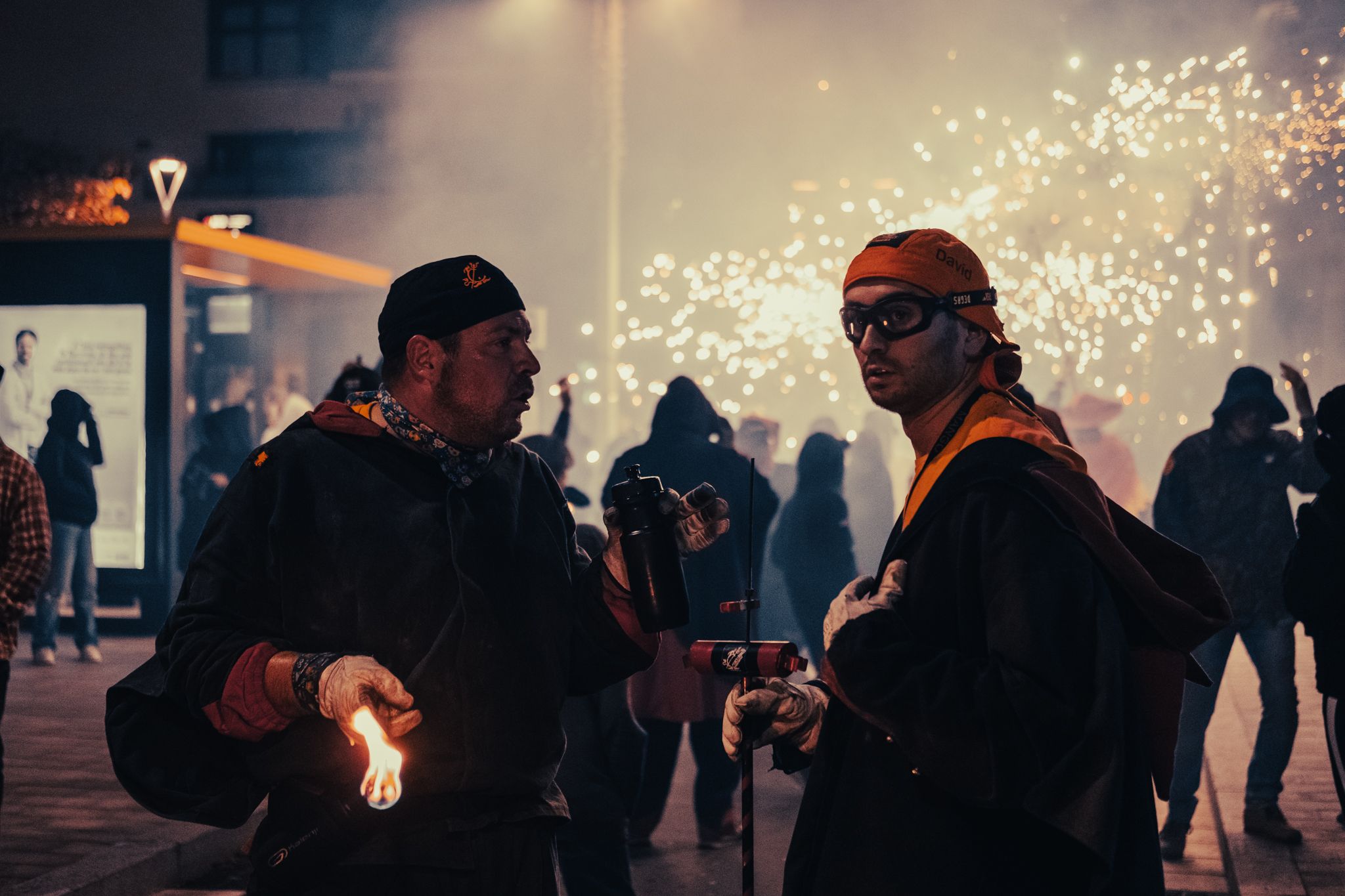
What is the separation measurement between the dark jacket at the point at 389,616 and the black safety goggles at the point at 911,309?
82cm

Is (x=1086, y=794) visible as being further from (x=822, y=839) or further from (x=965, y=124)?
(x=965, y=124)

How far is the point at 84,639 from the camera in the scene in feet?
37.3

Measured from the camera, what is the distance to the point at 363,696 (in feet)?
8.06

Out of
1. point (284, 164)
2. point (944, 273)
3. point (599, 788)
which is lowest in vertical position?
point (599, 788)

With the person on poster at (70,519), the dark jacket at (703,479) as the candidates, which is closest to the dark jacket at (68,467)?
the person on poster at (70,519)

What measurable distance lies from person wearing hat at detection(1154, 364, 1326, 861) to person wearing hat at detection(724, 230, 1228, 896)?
14.4ft

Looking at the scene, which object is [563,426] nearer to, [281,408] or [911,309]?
[911,309]

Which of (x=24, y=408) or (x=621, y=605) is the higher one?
(x=24, y=408)

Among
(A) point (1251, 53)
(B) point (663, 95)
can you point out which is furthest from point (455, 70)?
(A) point (1251, 53)

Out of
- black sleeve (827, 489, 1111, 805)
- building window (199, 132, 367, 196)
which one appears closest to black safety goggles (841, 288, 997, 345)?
black sleeve (827, 489, 1111, 805)

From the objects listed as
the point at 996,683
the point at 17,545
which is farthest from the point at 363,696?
the point at 17,545

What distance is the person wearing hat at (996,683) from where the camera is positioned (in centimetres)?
216

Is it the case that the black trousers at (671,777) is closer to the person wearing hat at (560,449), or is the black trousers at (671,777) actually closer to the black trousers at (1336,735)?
the person wearing hat at (560,449)

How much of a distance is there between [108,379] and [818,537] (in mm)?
7537
